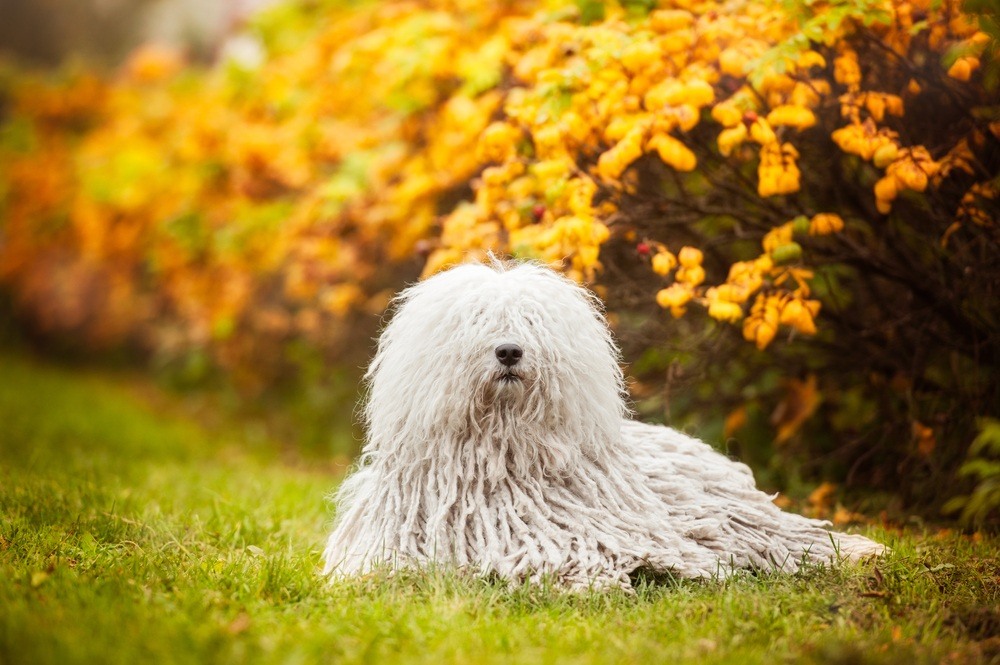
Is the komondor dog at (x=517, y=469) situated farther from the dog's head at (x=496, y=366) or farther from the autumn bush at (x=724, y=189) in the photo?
the autumn bush at (x=724, y=189)

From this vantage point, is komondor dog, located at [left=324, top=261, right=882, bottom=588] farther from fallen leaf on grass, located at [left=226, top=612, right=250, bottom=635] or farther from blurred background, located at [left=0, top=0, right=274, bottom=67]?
blurred background, located at [left=0, top=0, right=274, bottom=67]

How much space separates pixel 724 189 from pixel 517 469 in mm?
2102

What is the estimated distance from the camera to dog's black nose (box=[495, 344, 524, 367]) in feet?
11.6

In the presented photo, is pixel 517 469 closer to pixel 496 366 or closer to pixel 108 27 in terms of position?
pixel 496 366

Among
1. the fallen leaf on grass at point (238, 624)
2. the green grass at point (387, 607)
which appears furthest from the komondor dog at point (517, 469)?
the fallen leaf on grass at point (238, 624)

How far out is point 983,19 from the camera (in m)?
3.96

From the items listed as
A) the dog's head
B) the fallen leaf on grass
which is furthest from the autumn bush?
the fallen leaf on grass

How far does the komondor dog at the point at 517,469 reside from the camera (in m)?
3.52

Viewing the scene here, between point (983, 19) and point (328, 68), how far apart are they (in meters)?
4.93

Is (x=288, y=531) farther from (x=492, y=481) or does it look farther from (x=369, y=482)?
(x=492, y=481)

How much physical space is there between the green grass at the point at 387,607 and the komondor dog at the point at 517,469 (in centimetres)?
12

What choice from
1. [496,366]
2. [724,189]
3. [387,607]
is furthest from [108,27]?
[387,607]

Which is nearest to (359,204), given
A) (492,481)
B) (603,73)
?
(603,73)

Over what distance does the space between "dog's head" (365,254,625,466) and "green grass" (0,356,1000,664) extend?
23.2 inches
